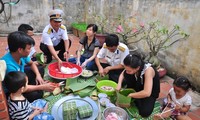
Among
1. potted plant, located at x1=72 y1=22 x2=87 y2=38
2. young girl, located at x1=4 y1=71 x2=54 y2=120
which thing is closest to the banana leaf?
young girl, located at x1=4 y1=71 x2=54 y2=120

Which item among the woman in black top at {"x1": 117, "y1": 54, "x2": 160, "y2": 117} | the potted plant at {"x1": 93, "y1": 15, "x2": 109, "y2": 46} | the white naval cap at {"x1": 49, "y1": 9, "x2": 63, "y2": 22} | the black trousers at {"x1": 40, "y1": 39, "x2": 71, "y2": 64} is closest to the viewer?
the woman in black top at {"x1": 117, "y1": 54, "x2": 160, "y2": 117}

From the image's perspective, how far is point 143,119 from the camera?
2.14 m

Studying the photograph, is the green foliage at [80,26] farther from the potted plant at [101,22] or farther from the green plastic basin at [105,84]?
the green plastic basin at [105,84]

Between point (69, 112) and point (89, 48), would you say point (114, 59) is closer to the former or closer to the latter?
point (89, 48)

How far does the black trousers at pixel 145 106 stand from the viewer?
2.14 meters

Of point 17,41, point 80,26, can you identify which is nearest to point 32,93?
point 17,41

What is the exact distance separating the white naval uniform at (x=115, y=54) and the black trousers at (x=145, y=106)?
78cm

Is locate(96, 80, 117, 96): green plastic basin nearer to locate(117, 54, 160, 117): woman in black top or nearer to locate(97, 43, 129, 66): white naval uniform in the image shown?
locate(117, 54, 160, 117): woman in black top

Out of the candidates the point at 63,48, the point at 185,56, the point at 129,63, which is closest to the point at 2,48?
the point at 63,48

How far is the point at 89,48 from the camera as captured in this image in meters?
3.30

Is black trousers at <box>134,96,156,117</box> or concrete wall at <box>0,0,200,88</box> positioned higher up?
concrete wall at <box>0,0,200,88</box>

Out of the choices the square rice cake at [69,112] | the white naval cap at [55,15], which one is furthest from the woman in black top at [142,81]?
the white naval cap at [55,15]

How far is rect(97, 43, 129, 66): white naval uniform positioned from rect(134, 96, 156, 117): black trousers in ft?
2.56

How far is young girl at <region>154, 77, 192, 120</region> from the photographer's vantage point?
6.47 ft
